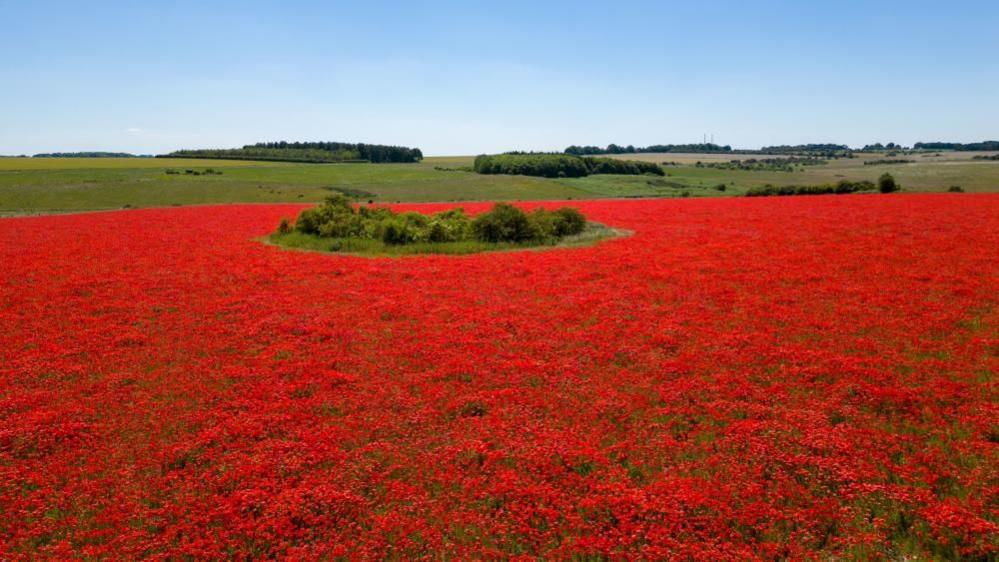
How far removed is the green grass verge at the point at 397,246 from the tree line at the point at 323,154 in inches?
4500

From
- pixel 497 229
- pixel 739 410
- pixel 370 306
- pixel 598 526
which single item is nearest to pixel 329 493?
pixel 598 526

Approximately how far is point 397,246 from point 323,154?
131 m

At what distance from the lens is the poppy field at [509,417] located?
5.84 m

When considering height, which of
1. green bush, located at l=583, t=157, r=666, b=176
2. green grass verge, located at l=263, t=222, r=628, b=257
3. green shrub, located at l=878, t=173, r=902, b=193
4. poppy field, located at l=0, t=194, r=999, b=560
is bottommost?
poppy field, located at l=0, t=194, r=999, b=560

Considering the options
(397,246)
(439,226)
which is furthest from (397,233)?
(439,226)

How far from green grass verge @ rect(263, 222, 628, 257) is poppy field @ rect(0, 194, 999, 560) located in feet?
24.2

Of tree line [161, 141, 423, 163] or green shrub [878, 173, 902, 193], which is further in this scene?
tree line [161, 141, 423, 163]

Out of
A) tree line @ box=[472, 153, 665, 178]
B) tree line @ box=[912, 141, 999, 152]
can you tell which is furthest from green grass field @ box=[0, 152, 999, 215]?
tree line @ box=[912, 141, 999, 152]

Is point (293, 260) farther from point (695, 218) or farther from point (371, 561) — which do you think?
point (695, 218)

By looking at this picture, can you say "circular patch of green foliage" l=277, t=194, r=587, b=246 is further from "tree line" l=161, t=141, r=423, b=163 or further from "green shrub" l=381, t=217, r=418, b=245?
"tree line" l=161, t=141, r=423, b=163

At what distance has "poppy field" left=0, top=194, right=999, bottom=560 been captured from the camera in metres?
5.84

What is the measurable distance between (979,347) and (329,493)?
492 inches

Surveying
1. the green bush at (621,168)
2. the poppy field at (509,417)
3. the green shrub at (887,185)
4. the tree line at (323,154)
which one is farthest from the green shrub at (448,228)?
the tree line at (323,154)

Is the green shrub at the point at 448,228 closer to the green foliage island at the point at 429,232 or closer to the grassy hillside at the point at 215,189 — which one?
the green foliage island at the point at 429,232
